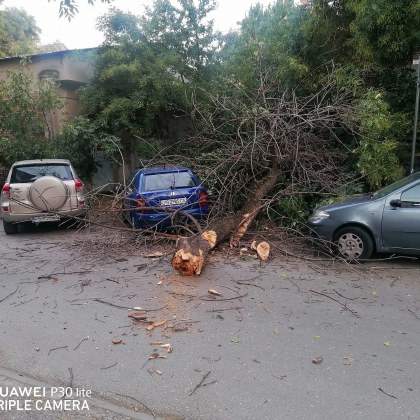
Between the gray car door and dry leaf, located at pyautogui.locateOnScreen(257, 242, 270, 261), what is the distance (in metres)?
1.77

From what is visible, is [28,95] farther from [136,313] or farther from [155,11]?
[136,313]

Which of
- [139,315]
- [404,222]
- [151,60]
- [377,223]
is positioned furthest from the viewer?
[151,60]

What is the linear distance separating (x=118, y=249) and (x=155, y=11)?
8.87 metres

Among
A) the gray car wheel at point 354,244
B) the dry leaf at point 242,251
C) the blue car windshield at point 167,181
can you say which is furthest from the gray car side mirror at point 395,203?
the blue car windshield at point 167,181

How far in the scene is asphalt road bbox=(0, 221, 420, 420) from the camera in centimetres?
321

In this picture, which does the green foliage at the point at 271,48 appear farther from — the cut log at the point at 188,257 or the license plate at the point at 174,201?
the cut log at the point at 188,257

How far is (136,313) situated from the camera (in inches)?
190

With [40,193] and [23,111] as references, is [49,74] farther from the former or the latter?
[40,193]

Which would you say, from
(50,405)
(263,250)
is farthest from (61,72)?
(50,405)

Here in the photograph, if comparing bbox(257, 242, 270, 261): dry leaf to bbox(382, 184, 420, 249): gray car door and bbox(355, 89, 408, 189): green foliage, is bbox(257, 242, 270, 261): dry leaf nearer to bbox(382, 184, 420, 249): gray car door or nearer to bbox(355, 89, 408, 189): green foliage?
bbox(382, 184, 420, 249): gray car door

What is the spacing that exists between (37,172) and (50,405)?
295 inches

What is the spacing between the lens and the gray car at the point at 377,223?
625cm

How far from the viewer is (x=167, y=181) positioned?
8625 millimetres

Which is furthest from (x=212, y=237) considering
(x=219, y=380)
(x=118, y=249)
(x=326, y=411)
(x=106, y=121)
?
(x=106, y=121)
